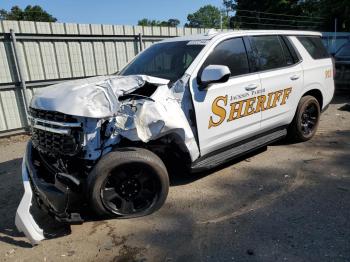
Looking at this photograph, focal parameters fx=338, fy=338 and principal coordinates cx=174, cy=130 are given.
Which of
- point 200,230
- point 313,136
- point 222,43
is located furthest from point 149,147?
point 313,136

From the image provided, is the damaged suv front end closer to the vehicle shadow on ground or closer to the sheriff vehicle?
the sheriff vehicle

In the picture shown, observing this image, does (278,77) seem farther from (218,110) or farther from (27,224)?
(27,224)

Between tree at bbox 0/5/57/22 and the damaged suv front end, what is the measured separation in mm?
54790

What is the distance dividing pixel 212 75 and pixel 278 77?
1.59 meters

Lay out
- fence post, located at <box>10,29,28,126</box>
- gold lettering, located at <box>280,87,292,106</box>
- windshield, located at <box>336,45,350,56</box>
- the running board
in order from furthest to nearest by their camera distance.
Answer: windshield, located at <box>336,45,350,56</box> < fence post, located at <box>10,29,28,126</box> < gold lettering, located at <box>280,87,292,106</box> < the running board

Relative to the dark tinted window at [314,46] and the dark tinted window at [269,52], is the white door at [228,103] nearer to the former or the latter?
the dark tinted window at [269,52]

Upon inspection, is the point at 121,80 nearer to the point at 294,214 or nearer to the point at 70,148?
the point at 70,148

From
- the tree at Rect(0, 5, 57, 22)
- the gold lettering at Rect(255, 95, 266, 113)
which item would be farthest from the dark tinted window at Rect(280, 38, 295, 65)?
the tree at Rect(0, 5, 57, 22)

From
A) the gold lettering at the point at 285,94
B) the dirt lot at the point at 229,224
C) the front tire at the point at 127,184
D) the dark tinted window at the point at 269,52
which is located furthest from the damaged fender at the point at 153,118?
the gold lettering at the point at 285,94

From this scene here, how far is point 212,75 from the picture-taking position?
12.8ft

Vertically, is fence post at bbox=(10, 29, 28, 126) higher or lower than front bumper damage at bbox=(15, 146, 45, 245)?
higher

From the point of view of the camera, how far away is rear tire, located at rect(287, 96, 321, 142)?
5.62m

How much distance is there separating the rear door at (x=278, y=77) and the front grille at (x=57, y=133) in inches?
108

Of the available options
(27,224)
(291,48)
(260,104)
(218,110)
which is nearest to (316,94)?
(291,48)
